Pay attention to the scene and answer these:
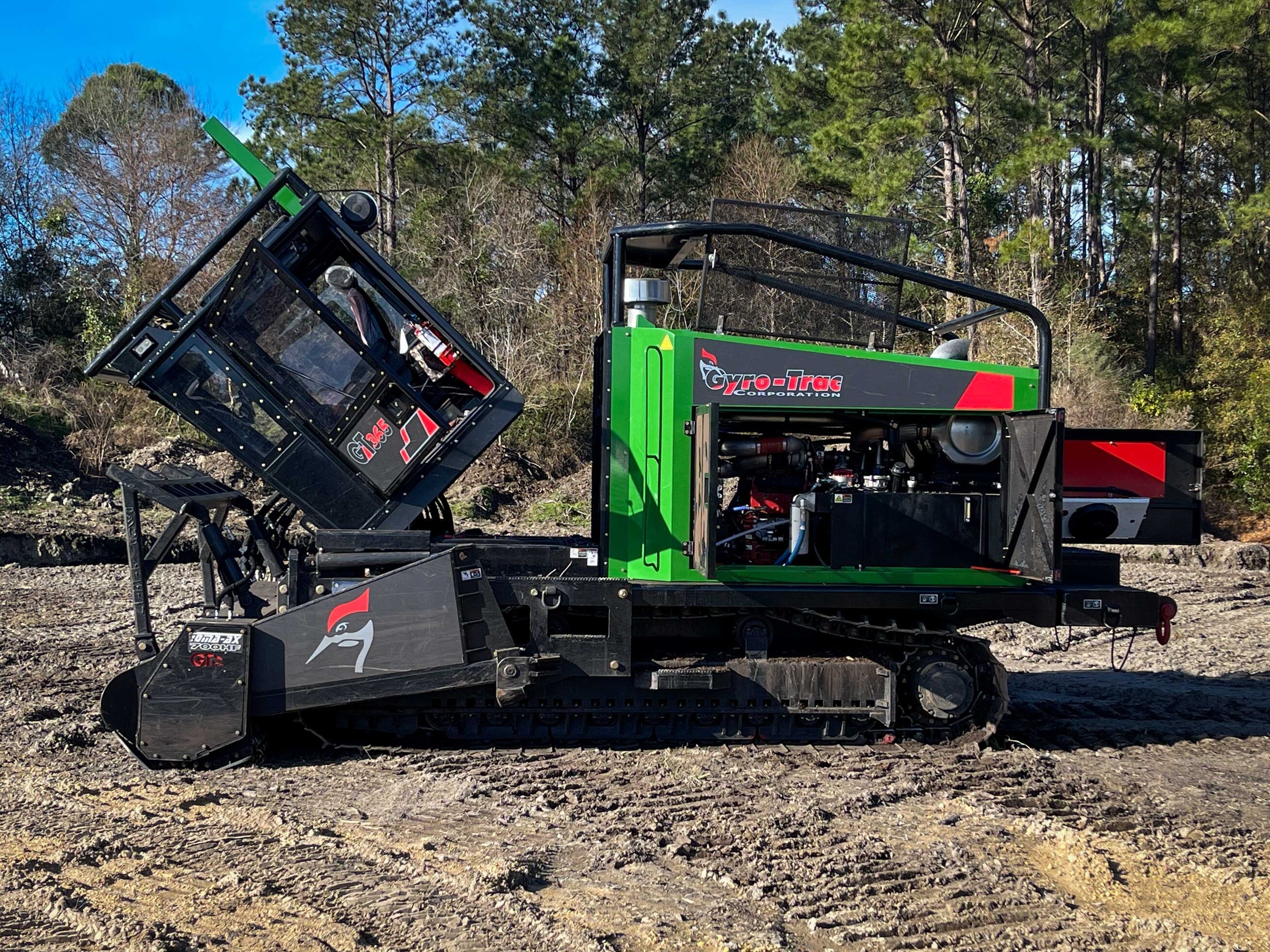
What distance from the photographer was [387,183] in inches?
947

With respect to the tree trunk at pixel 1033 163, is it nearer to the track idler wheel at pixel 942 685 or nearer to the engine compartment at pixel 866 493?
the engine compartment at pixel 866 493

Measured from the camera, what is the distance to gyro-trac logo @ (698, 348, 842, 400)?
5469 millimetres

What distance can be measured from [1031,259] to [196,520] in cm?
1802

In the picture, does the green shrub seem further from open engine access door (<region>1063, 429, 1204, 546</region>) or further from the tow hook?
the tow hook

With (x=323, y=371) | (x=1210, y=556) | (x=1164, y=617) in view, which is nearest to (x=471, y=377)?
(x=323, y=371)

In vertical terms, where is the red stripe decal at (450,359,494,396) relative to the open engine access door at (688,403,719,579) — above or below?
above

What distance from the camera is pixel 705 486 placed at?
5.31 metres

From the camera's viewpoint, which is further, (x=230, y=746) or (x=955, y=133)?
(x=955, y=133)

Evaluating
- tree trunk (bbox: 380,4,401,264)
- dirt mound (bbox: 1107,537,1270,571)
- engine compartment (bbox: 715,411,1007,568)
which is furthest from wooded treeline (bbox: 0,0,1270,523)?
engine compartment (bbox: 715,411,1007,568)

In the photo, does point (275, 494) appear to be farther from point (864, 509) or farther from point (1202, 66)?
point (1202, 66)

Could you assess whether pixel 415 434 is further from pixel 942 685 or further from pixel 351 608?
pixel 942 685

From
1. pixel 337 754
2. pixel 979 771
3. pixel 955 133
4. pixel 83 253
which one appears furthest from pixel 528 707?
pixel 83 253

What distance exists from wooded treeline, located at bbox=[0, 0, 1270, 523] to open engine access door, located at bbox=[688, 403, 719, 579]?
13652 mm

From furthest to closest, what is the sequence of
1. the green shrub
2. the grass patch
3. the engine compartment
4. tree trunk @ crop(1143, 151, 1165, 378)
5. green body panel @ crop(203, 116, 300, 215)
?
tree trunk @ crop(1143, 151, 1165, 378) → the green shrub → the grass patch → the engine compartment → green body panel @ crop(203, 116, 300, 215)
